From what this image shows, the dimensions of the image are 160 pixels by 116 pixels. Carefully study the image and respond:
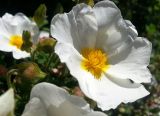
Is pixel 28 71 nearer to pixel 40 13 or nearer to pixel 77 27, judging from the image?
pixel 77 27

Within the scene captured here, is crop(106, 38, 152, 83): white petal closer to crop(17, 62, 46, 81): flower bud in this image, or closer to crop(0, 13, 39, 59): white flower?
crop(17, 62, 46, 81): flower bud

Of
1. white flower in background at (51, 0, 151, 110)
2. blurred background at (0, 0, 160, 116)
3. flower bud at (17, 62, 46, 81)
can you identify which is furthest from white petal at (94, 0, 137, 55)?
blurred background at (0, 0, 160, 116)

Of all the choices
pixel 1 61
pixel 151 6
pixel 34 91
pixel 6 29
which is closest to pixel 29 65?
pixel 34 91

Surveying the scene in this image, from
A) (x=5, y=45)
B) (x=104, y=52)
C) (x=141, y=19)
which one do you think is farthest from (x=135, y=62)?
(x=141, y=19)

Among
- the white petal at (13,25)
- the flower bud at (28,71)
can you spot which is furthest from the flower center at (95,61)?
the white petal at (13,25)

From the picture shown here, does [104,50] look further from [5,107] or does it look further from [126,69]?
[5,107]

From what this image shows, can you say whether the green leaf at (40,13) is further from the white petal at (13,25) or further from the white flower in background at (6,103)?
the white flower in background at (6,103)
